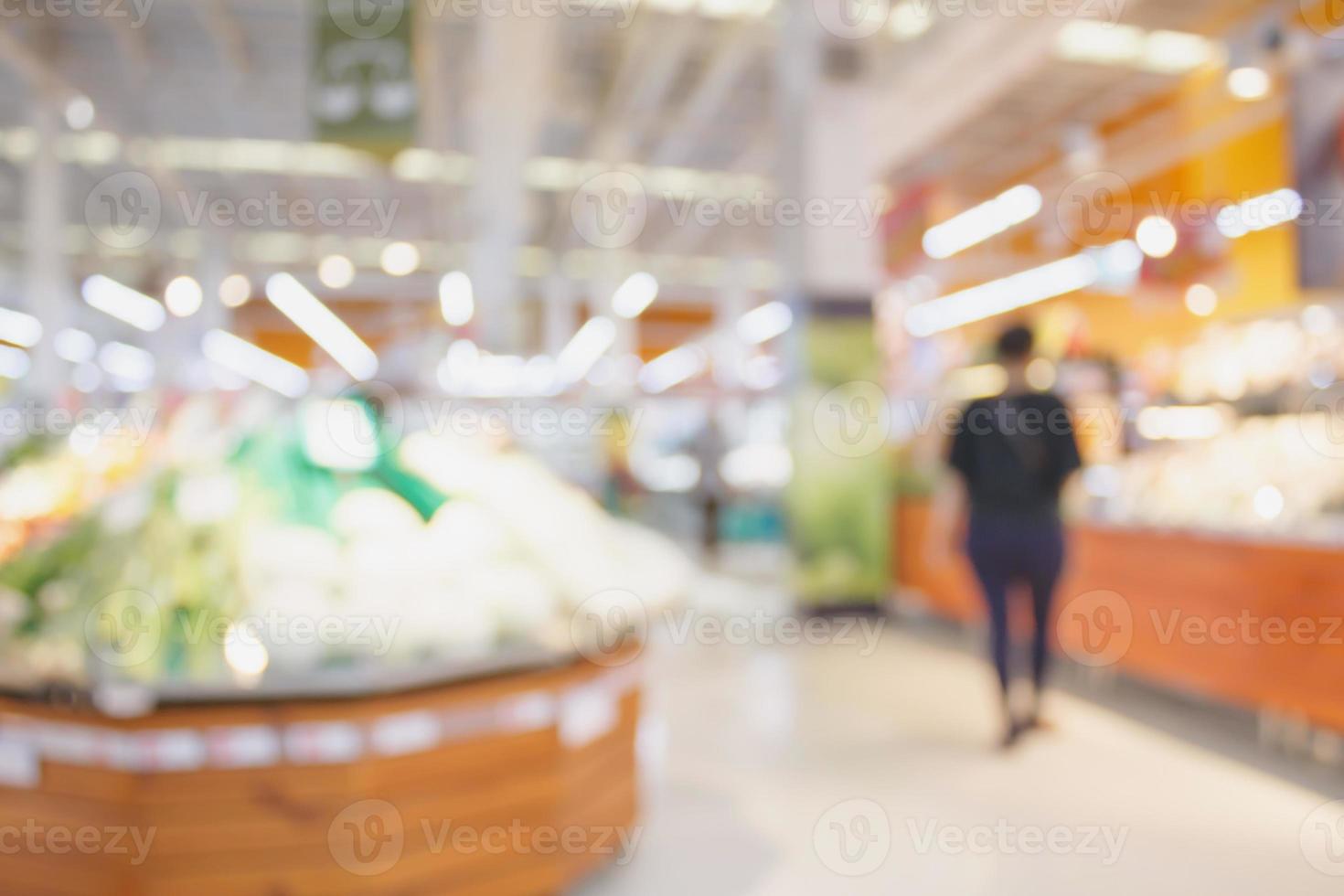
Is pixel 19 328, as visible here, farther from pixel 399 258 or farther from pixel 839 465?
pixel 839 465

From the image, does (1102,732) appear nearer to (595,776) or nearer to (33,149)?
(595,776)

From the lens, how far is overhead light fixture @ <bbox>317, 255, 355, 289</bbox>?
1781 cm

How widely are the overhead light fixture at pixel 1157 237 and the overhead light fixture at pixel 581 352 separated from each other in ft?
38.1

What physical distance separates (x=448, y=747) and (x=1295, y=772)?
3.30m

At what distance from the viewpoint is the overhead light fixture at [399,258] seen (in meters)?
18.5

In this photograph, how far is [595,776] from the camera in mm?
2789

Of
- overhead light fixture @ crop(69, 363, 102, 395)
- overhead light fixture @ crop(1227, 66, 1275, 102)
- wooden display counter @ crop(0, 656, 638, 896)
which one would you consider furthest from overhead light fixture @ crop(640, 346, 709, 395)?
wooden display counter @ crop(0, 656, 638, 896)

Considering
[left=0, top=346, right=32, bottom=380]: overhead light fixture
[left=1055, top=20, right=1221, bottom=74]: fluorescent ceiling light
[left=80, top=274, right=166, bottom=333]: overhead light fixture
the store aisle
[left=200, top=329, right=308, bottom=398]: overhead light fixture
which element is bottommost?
the store aisle

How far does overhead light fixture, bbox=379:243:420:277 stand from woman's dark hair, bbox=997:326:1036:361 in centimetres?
1618

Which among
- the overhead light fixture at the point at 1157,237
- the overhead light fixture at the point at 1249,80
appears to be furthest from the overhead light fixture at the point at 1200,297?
the overhead light fixture at the point at 1249,80

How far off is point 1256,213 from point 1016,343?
11.5ft

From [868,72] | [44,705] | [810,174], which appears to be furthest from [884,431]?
[44,705]

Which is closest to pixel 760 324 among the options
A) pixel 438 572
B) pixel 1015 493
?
pixel 1015 493

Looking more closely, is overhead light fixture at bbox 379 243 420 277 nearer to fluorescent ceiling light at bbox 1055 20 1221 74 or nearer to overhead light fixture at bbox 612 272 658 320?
overhead light fixture at bbox 612 272 658 320
